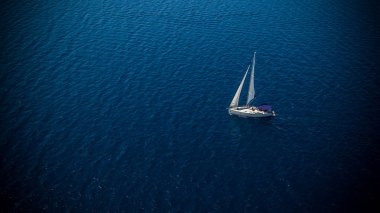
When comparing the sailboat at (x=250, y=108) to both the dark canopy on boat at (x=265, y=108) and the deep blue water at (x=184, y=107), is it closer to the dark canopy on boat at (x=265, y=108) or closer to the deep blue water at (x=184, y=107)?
the dark canopy on boat at (x=265, y=108)

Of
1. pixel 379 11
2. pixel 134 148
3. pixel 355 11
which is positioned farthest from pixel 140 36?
pixel 379 11

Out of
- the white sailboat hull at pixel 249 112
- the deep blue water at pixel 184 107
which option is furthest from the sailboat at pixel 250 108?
the deep blue water at pixel 184 107

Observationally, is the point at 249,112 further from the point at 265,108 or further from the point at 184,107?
the point at 184,107

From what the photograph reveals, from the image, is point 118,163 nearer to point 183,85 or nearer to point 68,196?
point 68,196

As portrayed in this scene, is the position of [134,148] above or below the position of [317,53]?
below

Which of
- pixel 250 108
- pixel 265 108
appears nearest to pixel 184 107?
pixel 250 108
